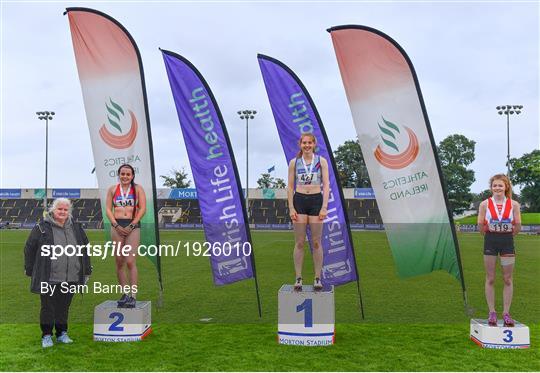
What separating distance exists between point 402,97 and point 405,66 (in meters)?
0.47

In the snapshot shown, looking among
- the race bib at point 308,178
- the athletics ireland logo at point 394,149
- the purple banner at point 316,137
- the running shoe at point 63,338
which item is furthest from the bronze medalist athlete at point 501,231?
the running shoe at point 63,338

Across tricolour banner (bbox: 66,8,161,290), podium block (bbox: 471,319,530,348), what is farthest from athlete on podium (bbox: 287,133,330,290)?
tricolour banner (bbox: 66,8,161,290)

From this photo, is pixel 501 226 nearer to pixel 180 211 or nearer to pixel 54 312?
pixel 54 312

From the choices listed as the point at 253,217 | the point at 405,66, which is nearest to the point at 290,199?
the point at 405,66

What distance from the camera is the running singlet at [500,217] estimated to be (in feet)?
17.1

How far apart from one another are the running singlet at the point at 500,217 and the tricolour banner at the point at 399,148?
126 cm

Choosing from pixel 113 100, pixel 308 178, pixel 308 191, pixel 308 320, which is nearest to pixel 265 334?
pixel 308 320

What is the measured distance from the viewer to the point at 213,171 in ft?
23.0

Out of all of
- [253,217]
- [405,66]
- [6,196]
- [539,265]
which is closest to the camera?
[405,66]

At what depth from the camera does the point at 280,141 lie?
712cm

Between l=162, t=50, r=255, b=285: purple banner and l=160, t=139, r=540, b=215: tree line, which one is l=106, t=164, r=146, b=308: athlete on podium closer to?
l=162, t=50, r=255, b=285: purple banner

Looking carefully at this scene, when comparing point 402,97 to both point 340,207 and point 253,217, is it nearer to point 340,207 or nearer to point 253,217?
point 340,207

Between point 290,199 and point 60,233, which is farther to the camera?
point 290,199

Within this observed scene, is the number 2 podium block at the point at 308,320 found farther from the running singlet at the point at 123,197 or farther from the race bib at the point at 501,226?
the running singlet at the point at 123,197
